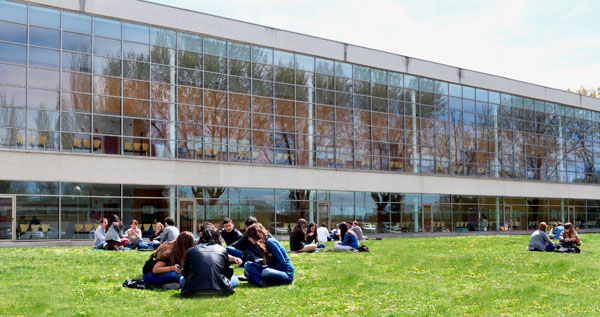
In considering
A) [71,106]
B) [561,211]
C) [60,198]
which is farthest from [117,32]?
[561,211]

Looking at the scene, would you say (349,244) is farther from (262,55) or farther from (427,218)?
(427,218)

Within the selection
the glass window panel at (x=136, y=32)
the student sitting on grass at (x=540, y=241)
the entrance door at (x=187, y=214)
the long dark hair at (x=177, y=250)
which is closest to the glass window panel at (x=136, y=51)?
the glass window panel at (x=136, y=32)

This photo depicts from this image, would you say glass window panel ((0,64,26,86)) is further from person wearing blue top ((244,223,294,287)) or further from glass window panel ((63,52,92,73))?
person wearing blue top ((244,223,294,287))

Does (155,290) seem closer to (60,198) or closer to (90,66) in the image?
(60,198)

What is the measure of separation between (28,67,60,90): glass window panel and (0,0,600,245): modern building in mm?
94

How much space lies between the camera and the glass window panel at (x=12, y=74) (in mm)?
30766

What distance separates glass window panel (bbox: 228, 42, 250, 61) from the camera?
127 ft

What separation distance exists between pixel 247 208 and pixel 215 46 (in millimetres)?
9819

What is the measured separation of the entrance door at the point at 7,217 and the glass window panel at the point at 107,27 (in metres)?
9.74

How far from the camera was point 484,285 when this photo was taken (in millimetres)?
14031

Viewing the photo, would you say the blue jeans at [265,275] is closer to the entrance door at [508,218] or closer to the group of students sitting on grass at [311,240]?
the group of students sitting on grass at [311,240]

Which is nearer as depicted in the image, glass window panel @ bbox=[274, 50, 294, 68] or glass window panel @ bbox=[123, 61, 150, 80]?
glass window panel @ bbox=[123, 61, 150, 80]

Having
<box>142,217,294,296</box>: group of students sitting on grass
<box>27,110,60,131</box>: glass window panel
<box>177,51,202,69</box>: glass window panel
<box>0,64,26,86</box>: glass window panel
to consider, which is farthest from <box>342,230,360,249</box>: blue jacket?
<box>0,64,26,86</box>: glass window panel

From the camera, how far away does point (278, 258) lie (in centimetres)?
1376
